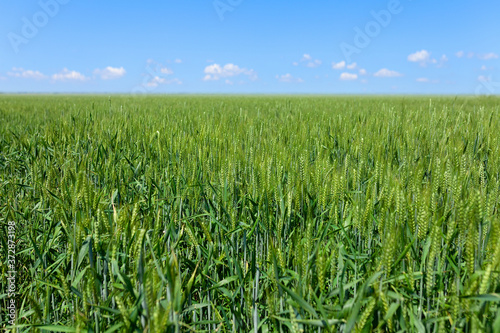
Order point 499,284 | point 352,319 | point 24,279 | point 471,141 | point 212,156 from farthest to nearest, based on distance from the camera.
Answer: point 471,141
point 212,156
point 24,279
point 499,284
point 352,319

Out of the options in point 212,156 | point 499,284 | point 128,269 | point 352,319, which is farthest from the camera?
point 212,156

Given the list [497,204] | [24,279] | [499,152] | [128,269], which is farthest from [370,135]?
[24,279]

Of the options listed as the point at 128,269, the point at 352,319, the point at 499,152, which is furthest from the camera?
the point at 499,152

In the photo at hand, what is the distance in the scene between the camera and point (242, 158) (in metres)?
1.86

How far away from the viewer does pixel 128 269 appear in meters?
1.10

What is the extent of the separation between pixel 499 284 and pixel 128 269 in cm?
98

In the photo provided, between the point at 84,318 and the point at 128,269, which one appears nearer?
the point at 84,318

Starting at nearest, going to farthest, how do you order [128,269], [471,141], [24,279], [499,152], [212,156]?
[128,269], [24,279], [499,152], [212,156], [471,141]

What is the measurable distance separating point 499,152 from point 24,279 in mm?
2300

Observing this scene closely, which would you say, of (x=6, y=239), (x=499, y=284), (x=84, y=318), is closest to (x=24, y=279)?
(x=6, y=239)

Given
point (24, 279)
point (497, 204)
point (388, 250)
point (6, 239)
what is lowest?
point (24, 279)

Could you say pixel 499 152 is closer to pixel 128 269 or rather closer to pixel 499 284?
pixel 499 284

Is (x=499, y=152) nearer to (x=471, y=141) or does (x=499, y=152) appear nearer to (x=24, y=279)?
(x=471, y=141)

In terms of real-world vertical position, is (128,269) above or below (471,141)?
below
